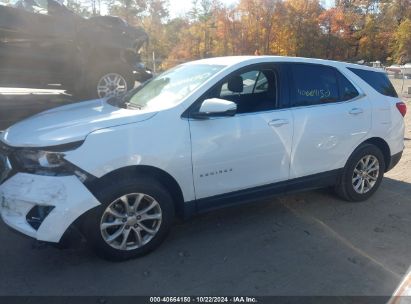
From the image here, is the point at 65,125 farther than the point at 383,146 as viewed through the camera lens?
No

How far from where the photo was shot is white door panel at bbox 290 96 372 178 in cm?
406

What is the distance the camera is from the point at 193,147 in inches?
136

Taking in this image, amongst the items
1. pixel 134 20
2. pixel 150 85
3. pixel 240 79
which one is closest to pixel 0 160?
pixel 150 85

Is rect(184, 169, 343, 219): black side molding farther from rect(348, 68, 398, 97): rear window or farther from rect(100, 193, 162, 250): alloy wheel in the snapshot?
rect(348, 68, 398, 97): rear window

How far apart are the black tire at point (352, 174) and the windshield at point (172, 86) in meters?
1.87

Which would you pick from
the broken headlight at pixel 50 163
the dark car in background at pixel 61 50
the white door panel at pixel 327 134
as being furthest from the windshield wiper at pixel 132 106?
the dark car in background at pixel 61 50

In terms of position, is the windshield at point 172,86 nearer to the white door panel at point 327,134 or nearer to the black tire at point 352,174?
the white door panel at point 327,134

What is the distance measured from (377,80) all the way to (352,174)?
117 centimetres

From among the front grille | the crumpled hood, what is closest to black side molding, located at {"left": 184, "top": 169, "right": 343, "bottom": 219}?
the crumpled hood

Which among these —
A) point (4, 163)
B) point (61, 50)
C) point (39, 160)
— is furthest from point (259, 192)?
point (61, 50)

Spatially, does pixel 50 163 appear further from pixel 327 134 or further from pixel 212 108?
pixel 327 134

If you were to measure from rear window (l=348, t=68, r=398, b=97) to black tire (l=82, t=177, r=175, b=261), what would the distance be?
2705 millimetres

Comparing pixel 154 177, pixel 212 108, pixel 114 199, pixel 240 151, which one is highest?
pixel 212 108

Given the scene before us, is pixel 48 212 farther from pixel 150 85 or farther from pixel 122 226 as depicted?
pixel 150 85
